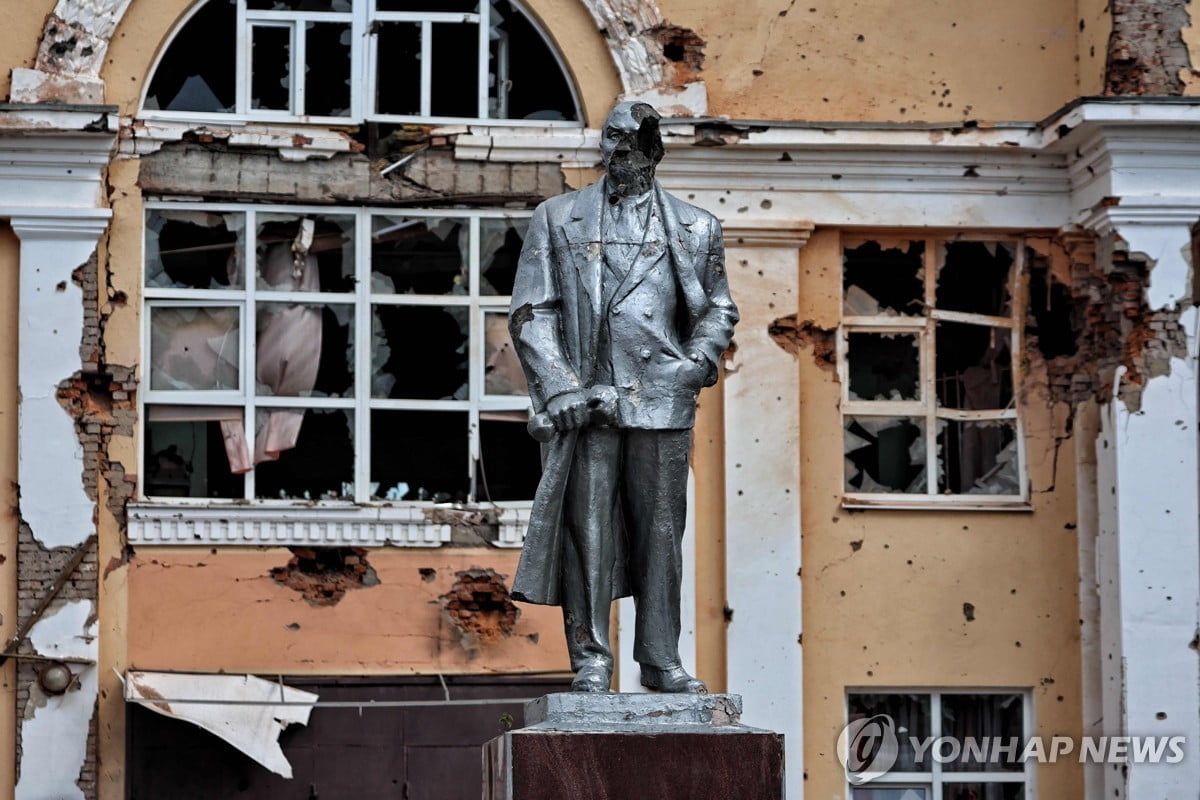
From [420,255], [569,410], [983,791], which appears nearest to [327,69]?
[420,255]

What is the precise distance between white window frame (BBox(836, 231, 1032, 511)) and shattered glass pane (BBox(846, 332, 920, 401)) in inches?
1.3

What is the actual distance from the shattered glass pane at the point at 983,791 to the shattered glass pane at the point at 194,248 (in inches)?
206

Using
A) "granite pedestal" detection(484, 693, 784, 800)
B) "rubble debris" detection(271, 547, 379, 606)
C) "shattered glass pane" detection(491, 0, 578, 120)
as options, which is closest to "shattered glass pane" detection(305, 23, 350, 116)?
"shattered glass pane" detection(491, 0, 578, 120)

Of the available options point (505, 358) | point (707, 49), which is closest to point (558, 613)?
point (505, 358)

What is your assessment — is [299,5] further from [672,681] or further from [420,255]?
[672,681]

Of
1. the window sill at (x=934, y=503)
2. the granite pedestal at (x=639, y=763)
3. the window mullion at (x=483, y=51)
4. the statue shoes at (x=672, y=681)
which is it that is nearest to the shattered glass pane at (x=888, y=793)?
the window sill at (x=934, y=503)

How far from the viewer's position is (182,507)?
13703mm

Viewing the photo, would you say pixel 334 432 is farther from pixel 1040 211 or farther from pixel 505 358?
pixel 1040 211

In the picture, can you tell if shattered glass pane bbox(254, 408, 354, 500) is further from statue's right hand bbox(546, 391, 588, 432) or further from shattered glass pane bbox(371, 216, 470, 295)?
statue's right hand bbox(546, 391, 588, 432)

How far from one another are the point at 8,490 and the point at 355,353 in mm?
2170

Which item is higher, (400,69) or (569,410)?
(400,69)

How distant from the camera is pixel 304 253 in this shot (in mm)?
14078

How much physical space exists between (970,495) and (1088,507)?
71 cm

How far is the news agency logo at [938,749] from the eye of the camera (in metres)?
14.0
